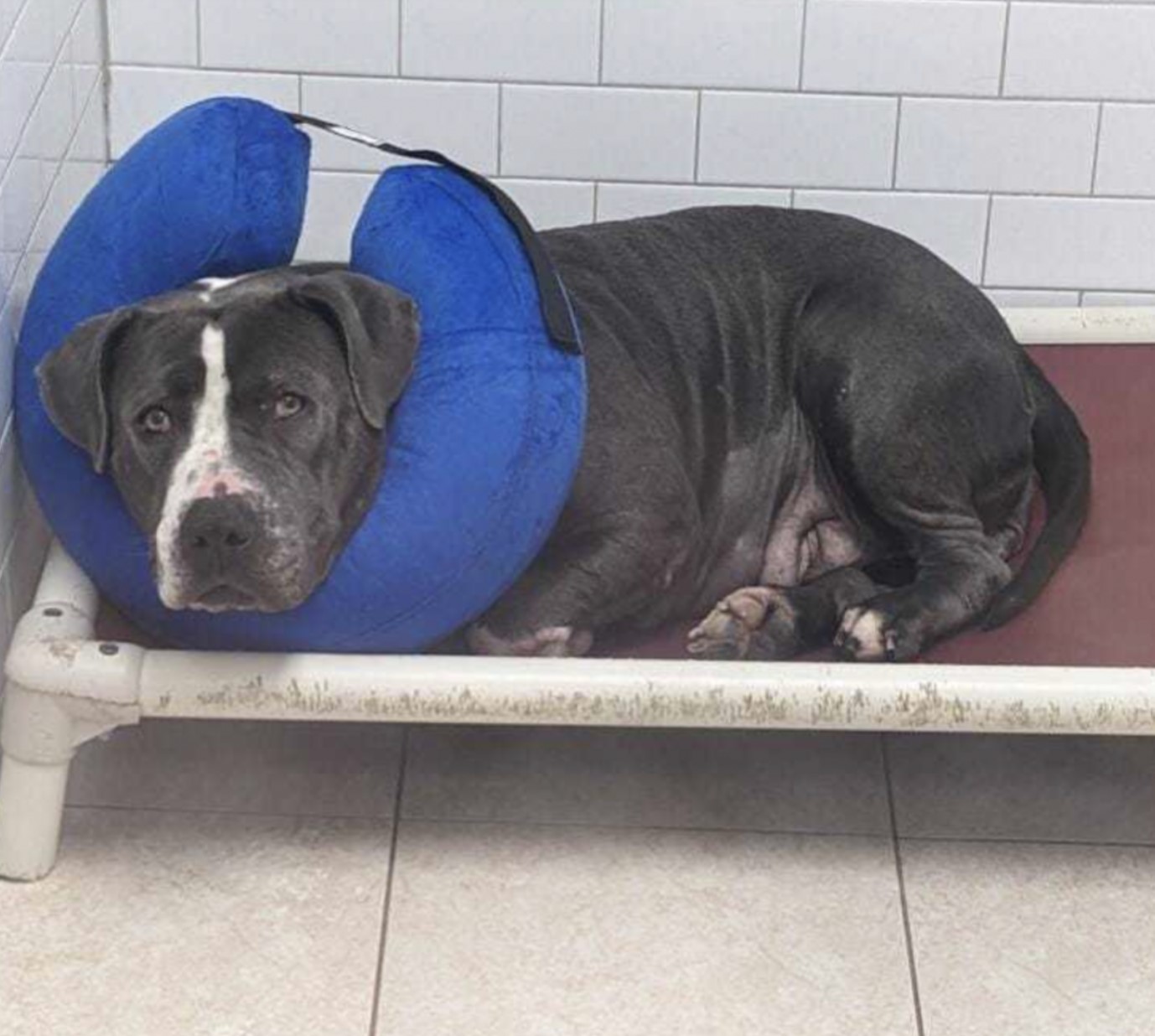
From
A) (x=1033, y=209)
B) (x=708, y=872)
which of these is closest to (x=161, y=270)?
(x=708, y=872)

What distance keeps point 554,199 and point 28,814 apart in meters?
1.59

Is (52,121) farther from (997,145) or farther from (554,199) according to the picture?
(997,145)

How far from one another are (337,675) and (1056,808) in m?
1.01

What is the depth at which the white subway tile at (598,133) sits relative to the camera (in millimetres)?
3883

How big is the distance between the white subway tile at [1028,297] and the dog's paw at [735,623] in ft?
3.73

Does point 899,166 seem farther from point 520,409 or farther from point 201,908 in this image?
point 201,908

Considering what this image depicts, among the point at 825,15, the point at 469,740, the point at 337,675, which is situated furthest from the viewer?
the point at 825,15

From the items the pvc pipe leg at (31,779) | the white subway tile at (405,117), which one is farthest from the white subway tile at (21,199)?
the white subway tile at (405,117)

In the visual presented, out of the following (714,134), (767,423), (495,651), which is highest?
(714,134)

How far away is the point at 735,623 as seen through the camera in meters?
3.07

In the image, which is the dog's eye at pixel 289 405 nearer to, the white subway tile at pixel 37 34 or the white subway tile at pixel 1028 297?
the white subway tile at pixel 37 34

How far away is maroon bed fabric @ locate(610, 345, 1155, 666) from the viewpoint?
3.03 metres

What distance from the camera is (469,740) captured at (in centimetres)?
321

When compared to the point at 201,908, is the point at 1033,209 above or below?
above
